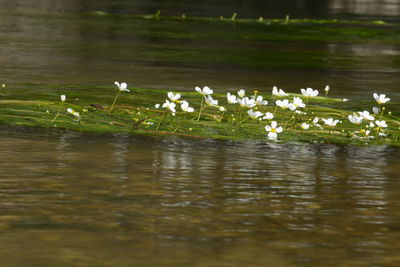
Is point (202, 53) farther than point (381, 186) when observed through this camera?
Yes

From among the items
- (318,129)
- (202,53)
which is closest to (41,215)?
(318,129)

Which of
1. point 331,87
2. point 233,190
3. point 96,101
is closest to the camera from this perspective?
point 233,190

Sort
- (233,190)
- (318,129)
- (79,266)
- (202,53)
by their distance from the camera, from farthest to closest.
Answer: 1. (202,53)
2. (318,129)
3. (233,190)
4. (79,266)

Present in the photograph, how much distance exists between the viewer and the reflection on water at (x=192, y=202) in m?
3.62

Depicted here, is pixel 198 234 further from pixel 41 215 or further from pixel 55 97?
pixel 55 97

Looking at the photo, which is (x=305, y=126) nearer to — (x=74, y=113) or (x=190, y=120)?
(x=190, y=120)

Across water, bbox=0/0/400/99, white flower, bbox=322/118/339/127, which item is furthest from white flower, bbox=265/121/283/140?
water, bbox=0/0/400/99

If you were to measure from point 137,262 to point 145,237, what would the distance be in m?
0.30

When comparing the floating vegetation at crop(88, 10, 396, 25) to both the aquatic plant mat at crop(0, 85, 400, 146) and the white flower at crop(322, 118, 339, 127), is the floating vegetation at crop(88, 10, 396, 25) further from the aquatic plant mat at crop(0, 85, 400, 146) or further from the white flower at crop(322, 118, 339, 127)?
the white flower at crop(322, 118, 339, 127)

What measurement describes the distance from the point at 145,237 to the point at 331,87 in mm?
5198

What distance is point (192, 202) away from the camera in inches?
171

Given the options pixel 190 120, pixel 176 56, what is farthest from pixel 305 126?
pixel 176 56

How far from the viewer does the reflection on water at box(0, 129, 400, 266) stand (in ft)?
11.9

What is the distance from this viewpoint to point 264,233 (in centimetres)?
390
